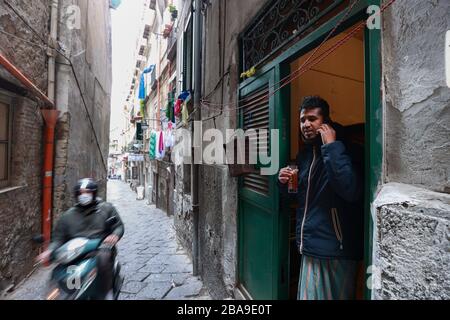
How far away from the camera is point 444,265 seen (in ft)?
3.16

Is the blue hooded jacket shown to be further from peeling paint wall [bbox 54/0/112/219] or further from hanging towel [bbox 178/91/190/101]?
peeling paint wall [bbox 54/0/112/219]

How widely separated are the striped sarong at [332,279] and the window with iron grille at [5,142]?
5212 mm

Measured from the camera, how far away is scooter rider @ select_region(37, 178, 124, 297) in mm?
2824

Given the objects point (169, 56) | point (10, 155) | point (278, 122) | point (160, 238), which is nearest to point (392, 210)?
point (278, 122)

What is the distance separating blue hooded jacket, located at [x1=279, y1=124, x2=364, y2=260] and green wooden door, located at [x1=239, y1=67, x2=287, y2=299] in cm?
65

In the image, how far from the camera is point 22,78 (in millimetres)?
3967

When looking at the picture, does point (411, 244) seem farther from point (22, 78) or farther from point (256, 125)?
point (22, 78)

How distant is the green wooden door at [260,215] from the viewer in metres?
2.53

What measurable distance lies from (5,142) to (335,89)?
558cm

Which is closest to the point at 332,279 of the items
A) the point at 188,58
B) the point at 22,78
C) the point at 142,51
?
the point at 22,78

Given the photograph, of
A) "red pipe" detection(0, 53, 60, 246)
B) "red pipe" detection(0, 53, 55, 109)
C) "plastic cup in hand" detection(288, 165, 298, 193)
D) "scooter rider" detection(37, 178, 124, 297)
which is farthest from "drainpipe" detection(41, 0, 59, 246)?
"plastic cup in hand" detection(288, 165, 298, 193)
